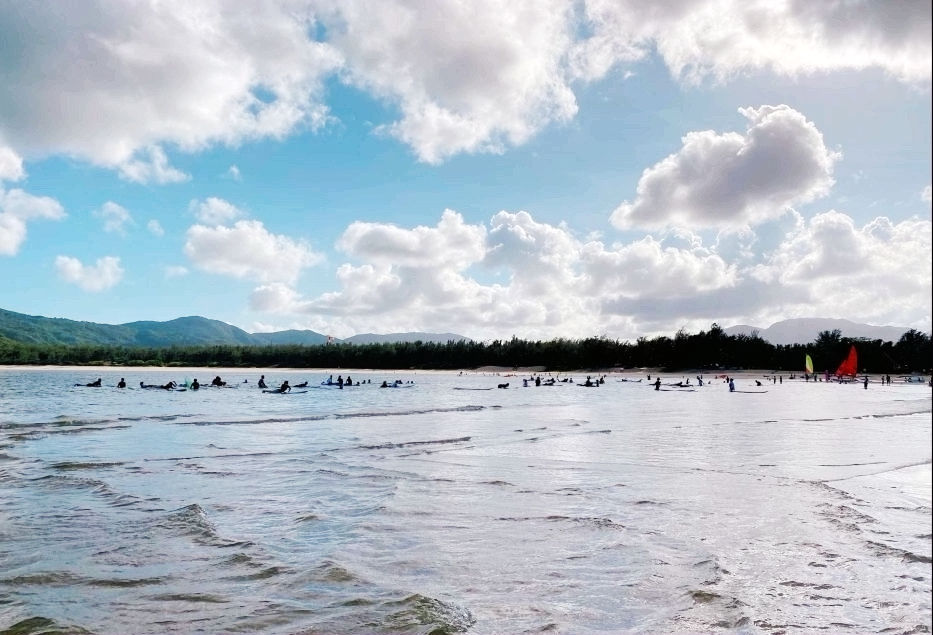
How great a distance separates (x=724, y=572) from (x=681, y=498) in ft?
16.5

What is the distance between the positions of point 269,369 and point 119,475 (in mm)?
190254

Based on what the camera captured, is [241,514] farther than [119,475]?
No

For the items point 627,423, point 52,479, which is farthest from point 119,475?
point 627,423

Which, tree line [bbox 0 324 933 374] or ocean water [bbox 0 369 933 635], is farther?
tree line [bbox 0 324 933 374]

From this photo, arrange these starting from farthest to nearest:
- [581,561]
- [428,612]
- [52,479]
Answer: [52,479] → [581,561] → [428,612]

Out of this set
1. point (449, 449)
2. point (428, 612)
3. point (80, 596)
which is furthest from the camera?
point (449, 449)

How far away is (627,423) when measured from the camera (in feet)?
106

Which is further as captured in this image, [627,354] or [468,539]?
[627,354]

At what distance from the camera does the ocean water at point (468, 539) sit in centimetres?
682

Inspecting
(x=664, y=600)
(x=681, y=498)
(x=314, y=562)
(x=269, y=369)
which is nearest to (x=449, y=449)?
(x=681, y=498)

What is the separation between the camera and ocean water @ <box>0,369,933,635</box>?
6816 mm

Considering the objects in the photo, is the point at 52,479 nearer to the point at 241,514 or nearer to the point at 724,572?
the point at 241,514

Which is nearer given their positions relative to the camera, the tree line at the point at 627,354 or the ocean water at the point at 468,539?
the ocean water at the point at 468,539

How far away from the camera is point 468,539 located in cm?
988
